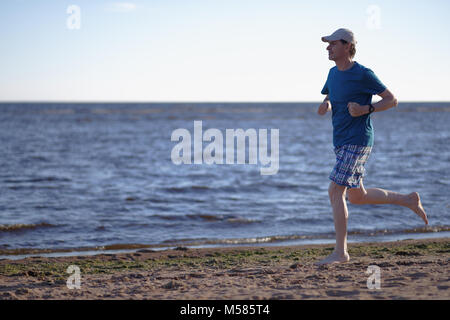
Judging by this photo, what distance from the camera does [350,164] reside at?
4.39 meters

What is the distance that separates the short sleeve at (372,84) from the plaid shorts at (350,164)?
0.51m

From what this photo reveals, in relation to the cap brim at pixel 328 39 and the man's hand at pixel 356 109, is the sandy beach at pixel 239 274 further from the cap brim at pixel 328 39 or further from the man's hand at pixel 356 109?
the cap brim at pixel 328 39

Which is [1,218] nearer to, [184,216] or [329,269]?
[184,216]

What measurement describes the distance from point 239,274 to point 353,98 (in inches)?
80.6

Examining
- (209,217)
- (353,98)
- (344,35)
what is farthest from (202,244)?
(344,35)

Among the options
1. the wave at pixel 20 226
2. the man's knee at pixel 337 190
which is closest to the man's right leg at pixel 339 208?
the man's knee at pixel 337 190

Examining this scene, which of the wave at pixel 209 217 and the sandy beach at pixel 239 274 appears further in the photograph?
the wave at pixel 209 217

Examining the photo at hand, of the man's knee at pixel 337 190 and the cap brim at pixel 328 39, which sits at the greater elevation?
the cap brim at pixel 328 39

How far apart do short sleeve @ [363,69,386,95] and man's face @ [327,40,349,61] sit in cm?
28

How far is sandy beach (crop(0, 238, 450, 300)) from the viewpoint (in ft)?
12.9

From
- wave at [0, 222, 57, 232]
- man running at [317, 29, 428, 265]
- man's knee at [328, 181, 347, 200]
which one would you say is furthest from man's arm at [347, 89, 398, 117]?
wave at [0, 222, 57, 232]

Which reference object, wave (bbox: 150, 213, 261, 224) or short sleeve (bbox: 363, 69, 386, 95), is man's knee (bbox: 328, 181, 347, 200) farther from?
wave (bbox: 150, 213, 261, 224)

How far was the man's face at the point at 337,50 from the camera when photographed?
440cm
